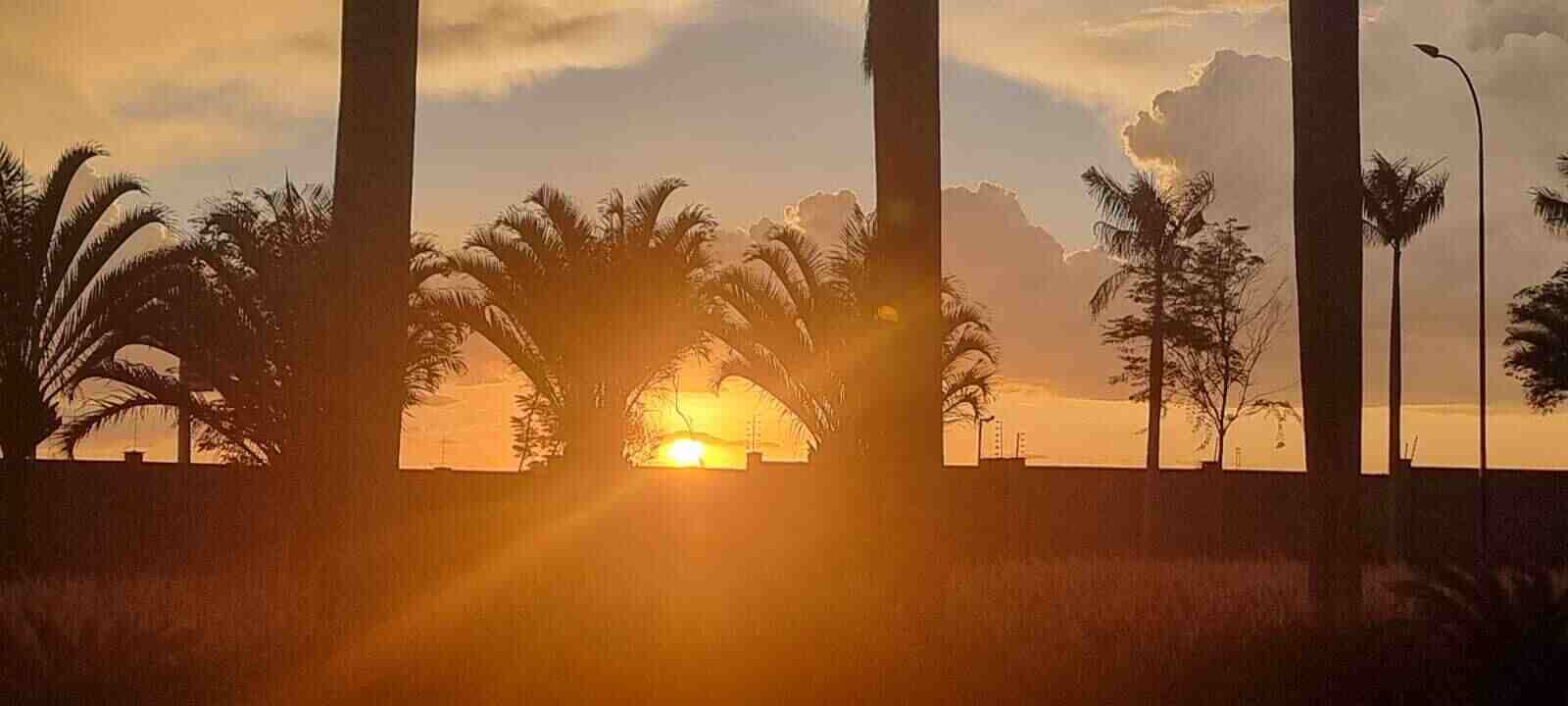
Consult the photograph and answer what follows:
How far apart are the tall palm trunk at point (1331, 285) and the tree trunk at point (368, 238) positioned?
745cm

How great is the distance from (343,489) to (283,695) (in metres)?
1.52

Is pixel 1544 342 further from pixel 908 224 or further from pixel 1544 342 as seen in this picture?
pixel 908 224

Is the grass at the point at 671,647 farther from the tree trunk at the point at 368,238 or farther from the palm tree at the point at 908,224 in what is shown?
the tree trunk at the point at 368,238

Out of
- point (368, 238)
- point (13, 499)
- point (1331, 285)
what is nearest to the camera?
point (368, 238)

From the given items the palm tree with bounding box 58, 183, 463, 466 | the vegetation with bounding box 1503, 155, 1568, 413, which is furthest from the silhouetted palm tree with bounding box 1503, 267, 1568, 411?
the palm tree with bounding box 58, 183, 463, 466

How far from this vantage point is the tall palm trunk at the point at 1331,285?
619 inches

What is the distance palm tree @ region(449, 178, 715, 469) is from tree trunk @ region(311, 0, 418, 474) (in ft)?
51.9

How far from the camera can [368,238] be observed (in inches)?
504

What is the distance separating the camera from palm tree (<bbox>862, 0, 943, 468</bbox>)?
14.8 metres

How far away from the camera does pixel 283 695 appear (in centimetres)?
1214

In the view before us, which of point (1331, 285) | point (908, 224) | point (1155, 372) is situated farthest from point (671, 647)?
point (1155, 372)

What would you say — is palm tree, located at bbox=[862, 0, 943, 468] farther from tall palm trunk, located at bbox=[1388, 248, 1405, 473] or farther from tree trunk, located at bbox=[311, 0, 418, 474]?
tall palm trunk, located at bbox=[1388, 248, 1405, 473]

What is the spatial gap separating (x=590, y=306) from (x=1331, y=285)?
50.1ft

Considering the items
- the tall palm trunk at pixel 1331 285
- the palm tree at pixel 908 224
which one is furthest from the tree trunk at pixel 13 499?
the tall palm trunk at pixel 1331 285
